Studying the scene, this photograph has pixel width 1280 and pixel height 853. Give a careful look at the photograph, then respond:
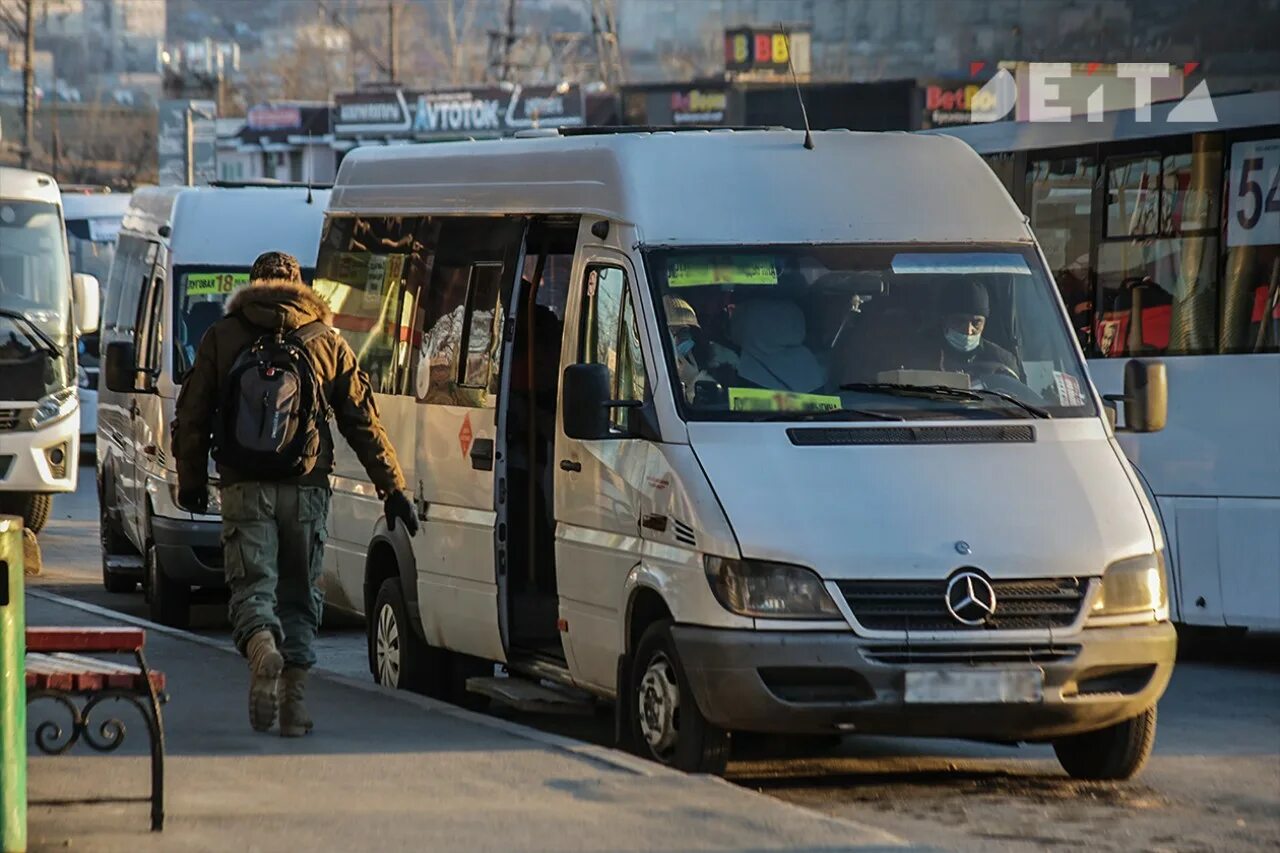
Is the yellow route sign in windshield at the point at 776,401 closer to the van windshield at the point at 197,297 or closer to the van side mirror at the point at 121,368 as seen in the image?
the van side mirror at the point at 121,368

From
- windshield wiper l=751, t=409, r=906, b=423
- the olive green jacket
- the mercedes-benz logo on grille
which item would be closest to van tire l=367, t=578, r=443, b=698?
the olive green jacket

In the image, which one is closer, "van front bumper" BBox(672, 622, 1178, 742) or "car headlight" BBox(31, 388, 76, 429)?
"van front bumper" BBox(672, 622, 1178, 742)

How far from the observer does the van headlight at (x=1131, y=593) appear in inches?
341

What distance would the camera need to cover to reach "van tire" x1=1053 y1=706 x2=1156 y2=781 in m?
9.03

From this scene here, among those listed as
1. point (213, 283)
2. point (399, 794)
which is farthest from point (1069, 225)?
point (399, 794)

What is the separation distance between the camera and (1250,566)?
496 inches

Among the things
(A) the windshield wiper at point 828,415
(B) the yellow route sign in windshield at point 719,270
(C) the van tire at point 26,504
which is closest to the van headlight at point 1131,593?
(A) the windshield wiper at point 828,415

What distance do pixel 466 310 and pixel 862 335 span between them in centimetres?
225

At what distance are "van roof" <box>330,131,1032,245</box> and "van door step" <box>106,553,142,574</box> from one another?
7327 millimetres

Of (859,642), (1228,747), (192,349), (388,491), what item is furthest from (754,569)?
(192,349)

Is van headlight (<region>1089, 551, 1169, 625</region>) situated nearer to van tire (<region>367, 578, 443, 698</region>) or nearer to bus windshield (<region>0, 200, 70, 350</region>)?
van tire (<region>367, 578, 443, 698</region>)

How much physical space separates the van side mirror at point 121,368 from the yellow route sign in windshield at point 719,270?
6.55 meters

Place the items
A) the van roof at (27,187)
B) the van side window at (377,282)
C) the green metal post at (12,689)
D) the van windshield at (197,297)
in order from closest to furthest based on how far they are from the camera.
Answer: the green metal post at (12,689)
the van side window at (377,282)
the van windshield at (197,297)
the van roof at (27,187)

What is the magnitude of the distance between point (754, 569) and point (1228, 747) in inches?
110
